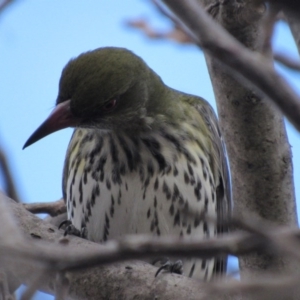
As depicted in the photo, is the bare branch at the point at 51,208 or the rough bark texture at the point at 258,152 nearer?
the rough bark texture at the point at 258,152

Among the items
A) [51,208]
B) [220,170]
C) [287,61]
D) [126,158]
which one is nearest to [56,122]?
[126,158]

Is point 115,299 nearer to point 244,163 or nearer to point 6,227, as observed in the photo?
point 244,163

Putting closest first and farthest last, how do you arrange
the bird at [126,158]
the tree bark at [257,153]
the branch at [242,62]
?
the branch at [242,62], the tree bark at [257,153], the bird at [126,158]

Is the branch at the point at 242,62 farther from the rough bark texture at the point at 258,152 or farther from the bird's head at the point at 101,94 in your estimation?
the bird's head at the point at 101,94

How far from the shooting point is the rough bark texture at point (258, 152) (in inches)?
150

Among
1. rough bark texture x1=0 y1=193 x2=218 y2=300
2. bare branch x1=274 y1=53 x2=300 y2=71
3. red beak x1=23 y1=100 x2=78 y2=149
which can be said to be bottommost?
rough bark texture x1=0 y1=193 x2=218 y2=300

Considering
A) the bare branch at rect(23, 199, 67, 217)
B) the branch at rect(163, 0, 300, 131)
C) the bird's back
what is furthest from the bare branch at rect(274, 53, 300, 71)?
the bare branch at rect(23, 199, 67, 217)

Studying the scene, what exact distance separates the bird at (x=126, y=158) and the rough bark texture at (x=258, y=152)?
1.28 ft

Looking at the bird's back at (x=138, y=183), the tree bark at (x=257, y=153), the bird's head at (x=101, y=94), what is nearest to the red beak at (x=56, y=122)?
the bird's head at (x=101, y=94)

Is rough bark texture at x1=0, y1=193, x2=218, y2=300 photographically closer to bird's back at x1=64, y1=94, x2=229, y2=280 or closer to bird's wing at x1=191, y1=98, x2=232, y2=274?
bird's back at x1=64, y1=94, x2=229, y2=280

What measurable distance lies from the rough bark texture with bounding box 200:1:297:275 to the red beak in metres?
0.81

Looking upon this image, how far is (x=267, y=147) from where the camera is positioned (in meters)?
3.83

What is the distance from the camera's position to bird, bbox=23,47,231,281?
4.14 meters

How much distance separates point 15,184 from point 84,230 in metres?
2.52
